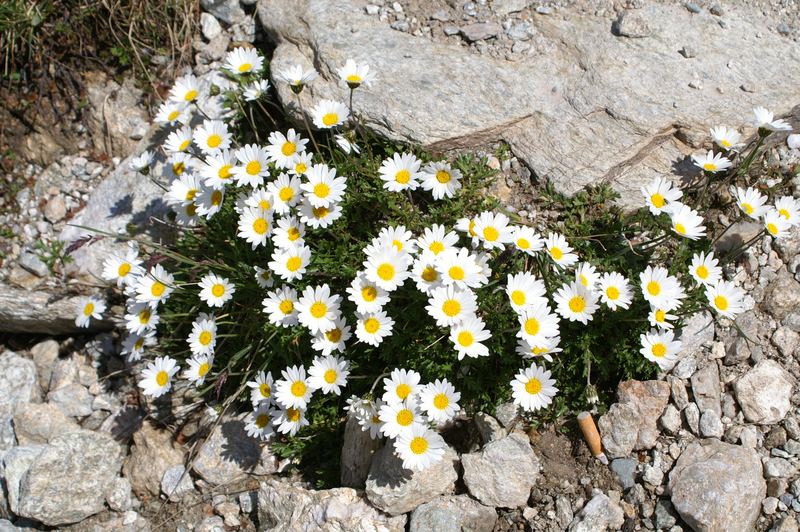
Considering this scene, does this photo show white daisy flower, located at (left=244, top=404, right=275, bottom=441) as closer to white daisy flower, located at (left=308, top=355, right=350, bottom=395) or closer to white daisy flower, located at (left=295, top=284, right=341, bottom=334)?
white daisy flower, located at (left=308, top=355, right=350, bottom=395)

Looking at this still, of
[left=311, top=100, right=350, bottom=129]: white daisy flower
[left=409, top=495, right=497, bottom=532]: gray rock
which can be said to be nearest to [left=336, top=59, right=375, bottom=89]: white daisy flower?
[left=311, top=100, right=350, bottom=129]: white daisy flower

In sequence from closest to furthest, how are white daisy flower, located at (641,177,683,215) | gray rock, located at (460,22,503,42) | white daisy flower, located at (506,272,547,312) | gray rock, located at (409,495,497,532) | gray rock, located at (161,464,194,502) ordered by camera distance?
gray rock, located at (409,495,497,532)
white daisy flower, located at (506,272,547,312)
white daisy flower, located at (641,177,683,215)
gray rock, located at (161,464,194,502)
gray rock, located at (460,22,503,42)

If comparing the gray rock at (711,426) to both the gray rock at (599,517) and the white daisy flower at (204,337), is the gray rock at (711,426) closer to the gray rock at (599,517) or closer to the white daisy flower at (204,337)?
the gray rock at (599,517)

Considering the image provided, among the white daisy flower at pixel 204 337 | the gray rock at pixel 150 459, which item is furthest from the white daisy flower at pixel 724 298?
the gray rock at pixel 150 459

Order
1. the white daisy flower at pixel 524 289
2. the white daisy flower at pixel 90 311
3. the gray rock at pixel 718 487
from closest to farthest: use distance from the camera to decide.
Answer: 1. the gray rock at pixel 718 487
2. the white daisy flower at pixel 524 289
3. the white daisy flower at pixel 90 311

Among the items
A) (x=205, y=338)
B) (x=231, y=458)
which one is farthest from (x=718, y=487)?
(x=205, y=338)

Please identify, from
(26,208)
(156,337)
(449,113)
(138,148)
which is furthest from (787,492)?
(26,208)

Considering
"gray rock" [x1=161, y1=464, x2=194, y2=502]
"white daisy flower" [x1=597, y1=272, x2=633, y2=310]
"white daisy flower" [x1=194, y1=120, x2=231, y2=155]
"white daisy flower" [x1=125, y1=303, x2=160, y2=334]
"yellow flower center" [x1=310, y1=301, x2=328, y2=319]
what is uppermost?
"white daisy flower" [x1=194, y1=120, x2=231, y2=155]
